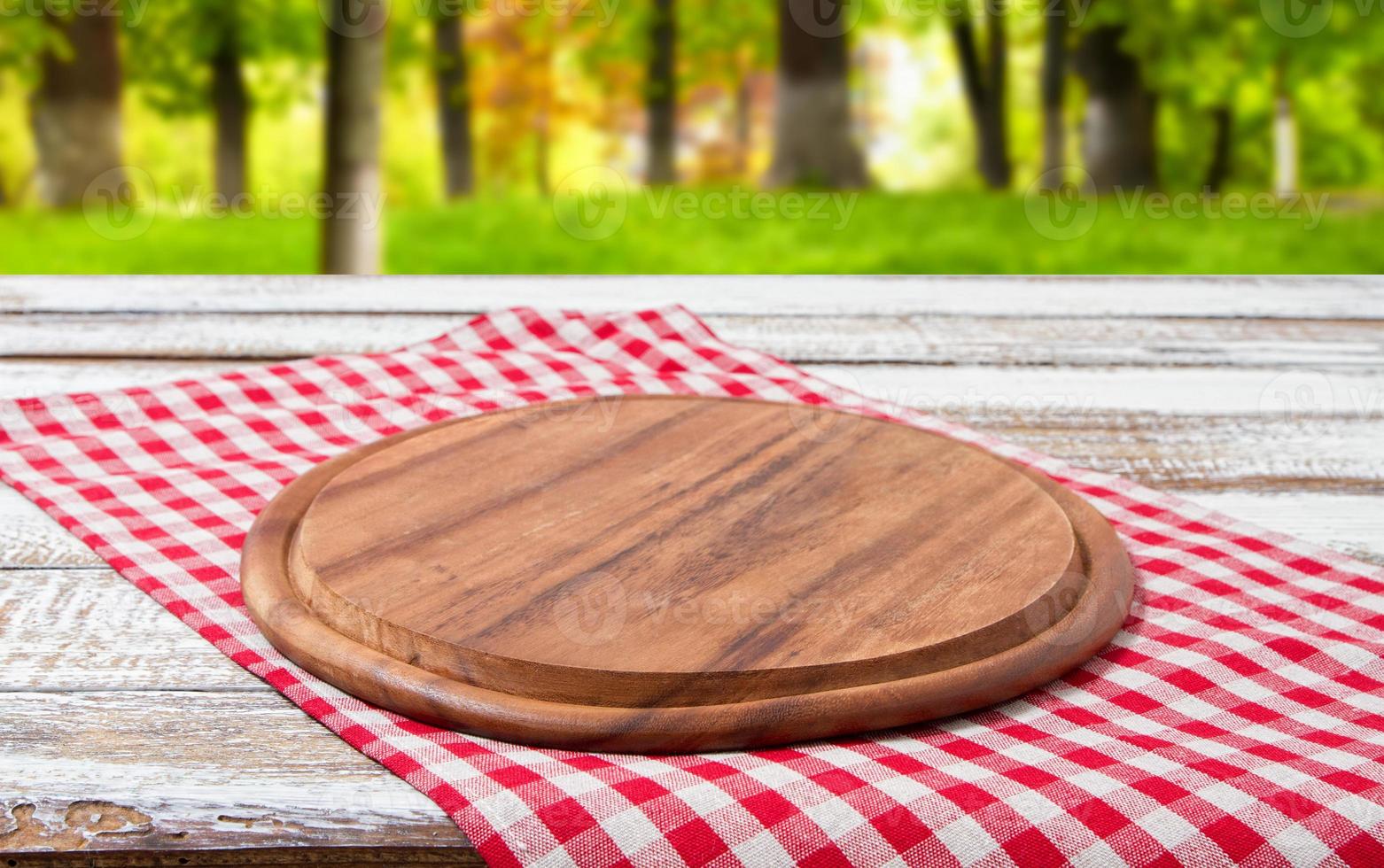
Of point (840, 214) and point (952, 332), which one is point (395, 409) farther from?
point (840, 214)

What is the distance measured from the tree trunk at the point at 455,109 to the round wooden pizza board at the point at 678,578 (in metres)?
7.43

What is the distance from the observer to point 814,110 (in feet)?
22.9

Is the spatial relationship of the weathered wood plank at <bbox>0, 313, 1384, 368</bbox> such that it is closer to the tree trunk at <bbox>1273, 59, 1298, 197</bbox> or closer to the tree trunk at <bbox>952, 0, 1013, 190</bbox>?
the tree trunk at <bbox>1273, 59, 1298, 197</bbox>

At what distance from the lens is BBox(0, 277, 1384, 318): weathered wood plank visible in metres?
1.67

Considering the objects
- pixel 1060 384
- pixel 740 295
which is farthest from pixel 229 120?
pixel 1060 384

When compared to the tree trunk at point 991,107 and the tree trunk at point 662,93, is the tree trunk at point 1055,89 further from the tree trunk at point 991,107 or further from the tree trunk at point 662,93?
the tree trunk at point 662,93

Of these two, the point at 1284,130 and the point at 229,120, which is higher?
the point at 1284,130

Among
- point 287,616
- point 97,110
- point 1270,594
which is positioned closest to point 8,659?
point 287,616

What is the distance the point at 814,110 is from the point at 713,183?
102 cm

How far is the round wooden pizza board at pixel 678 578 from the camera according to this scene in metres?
0.63

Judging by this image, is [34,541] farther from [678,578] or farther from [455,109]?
[455,109]

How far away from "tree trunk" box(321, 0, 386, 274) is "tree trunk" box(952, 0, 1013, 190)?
560cm

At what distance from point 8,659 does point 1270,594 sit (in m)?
0.75

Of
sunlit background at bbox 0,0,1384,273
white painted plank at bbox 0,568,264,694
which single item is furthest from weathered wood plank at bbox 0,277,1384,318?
sunlit background at bbox 0,0,1384,273
